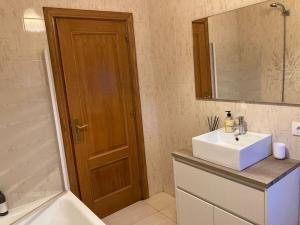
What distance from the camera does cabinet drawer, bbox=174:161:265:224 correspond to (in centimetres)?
148

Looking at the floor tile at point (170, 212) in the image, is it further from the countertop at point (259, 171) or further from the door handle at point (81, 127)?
the door handle at point (81, 127)

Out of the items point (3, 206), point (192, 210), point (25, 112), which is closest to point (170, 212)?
point (192, 210)

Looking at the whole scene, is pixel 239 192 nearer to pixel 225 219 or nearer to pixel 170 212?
pixel 225 219

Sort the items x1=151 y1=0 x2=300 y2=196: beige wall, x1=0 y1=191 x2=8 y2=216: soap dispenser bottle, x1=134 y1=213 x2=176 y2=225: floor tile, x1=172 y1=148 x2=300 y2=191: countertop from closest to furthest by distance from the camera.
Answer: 1. x1=172 y1=148 x2=300 y2=191: countertop
2. x1=151 y1=0 x2=300 y2=196: beige wall
3. x1=0 y1=191 x2=8 y2=216: soap dispenser bottle
4. x1=134 y1=213 x2=176 y2=225: floor tile

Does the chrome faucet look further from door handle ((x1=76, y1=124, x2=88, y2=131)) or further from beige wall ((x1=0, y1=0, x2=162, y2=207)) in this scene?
beige wall ((x1=0, y1=0, x2=162, y2=207))

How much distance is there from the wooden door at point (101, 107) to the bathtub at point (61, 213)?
0.33 meters

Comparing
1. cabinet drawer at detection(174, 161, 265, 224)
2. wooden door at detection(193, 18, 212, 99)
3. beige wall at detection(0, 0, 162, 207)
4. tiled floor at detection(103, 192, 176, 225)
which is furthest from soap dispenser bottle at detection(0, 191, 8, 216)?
wooden door at detection(193, 18, 212, 99)

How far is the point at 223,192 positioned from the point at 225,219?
0.65 ft

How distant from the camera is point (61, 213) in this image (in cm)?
202

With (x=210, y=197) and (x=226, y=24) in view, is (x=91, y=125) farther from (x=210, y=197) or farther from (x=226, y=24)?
(x=226, y=24)

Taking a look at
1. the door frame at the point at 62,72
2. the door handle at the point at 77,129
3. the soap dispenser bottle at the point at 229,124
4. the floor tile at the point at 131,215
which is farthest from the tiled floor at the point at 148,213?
the soap dispenser bottle at the point at 229,124

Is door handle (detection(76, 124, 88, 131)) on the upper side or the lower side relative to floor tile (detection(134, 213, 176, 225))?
upper

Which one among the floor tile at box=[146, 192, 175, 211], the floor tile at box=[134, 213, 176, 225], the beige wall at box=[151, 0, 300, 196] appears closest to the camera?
the beige wall at box=[151, 0, 300, 196]

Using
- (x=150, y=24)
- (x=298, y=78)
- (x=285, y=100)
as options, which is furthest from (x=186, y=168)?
(x=150, y=24)
